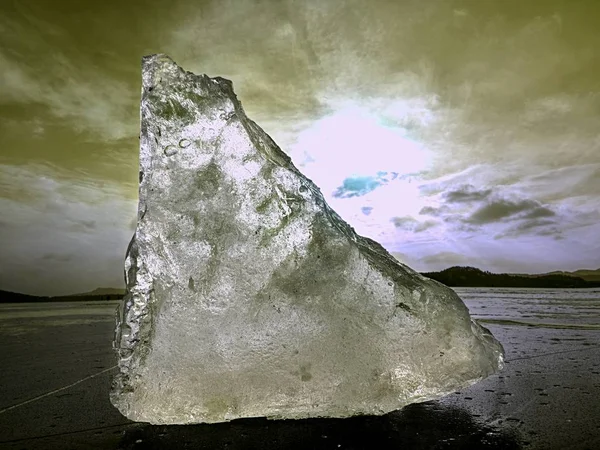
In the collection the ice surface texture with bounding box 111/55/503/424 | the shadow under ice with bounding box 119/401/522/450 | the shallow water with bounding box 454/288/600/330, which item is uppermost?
the ice surface texture with bounding box 111/55/503/424

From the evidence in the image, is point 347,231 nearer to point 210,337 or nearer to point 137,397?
point 210,337

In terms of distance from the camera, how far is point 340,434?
2.43m

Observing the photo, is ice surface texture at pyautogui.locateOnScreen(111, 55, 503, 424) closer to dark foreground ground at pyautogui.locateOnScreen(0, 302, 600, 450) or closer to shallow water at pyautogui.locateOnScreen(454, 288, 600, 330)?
dark foreground ground at pyautogui.locateOnScreen(0, 302, 600, 450)

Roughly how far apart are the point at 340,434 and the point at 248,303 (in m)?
0.97

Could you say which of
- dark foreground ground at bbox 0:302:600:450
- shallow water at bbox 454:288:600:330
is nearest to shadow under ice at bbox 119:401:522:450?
dark foreground ground at bbox 0:302:600:450

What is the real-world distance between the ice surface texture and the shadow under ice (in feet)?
0.31

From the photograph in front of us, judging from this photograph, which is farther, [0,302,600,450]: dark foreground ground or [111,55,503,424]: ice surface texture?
[111,55,503,424]: ice surface texture

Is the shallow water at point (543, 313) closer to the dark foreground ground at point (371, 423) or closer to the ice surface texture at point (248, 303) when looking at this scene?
the dark foreground ground at point (371, 423)

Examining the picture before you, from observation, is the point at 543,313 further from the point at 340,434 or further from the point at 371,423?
the point at 340,434

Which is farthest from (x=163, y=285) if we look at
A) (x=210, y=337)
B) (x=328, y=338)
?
(x=328, y=338)

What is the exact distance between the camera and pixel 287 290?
113 inches

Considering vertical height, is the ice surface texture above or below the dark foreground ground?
above

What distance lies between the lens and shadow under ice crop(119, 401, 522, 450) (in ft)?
7.40

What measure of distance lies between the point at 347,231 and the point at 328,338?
0.81 meters
